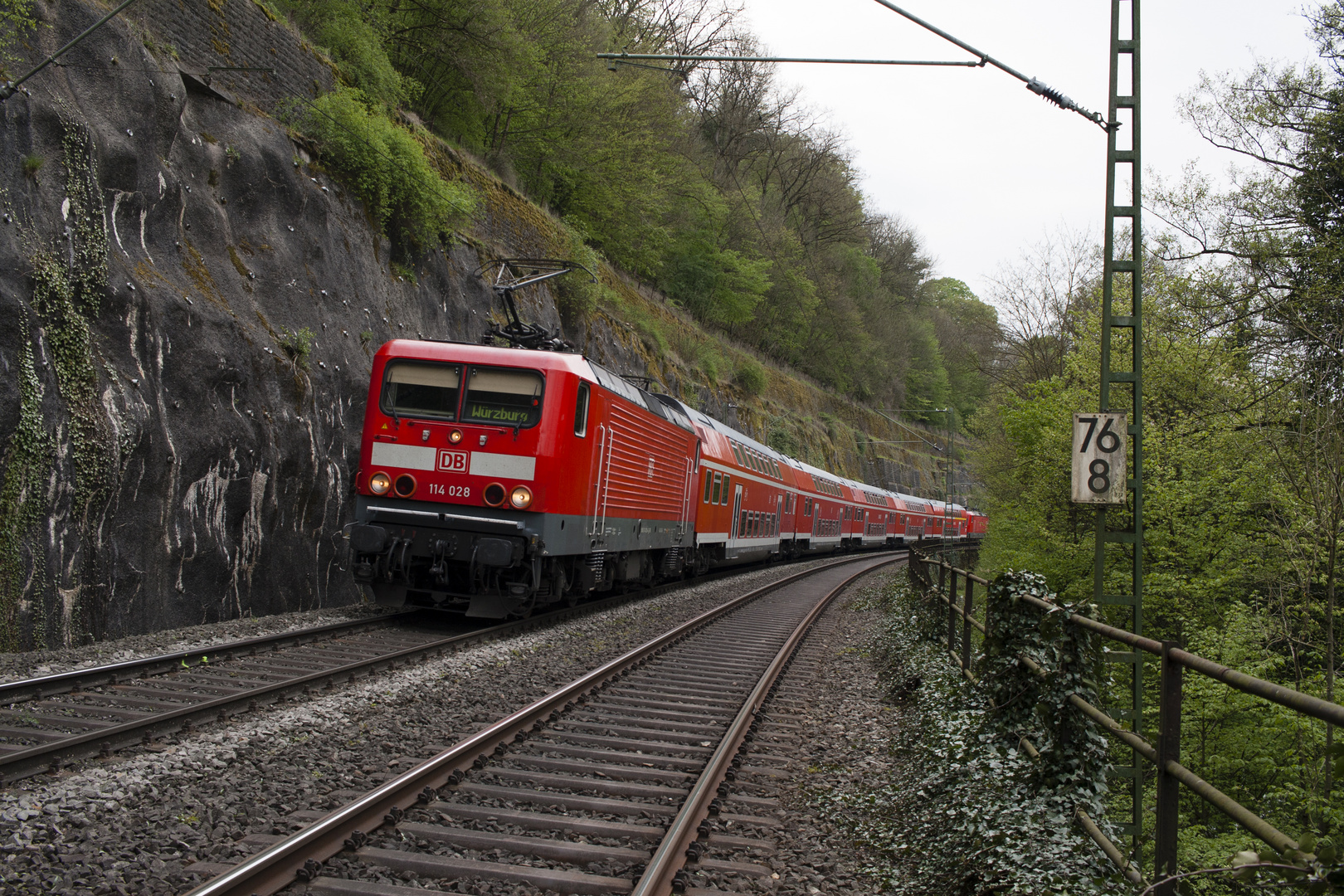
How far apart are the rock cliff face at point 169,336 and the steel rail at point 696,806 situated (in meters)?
6.45

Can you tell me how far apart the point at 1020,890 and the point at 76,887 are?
3.80 m

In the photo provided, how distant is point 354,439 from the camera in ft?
46.6

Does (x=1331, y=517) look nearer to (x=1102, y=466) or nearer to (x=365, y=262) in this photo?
(x=1102, y=466)

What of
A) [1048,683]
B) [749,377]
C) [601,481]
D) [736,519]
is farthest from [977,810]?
[749,377]

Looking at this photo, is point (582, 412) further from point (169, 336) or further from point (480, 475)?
point (169, 336)

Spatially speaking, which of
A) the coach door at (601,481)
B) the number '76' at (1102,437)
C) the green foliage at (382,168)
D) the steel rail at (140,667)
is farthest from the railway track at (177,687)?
the green foliage at (382,168)

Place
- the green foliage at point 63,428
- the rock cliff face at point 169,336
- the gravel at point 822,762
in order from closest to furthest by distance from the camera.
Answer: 1. the gravel at point 822,762
2. the green foliage at point 63,428
3. the rock cliff face at point 169,336

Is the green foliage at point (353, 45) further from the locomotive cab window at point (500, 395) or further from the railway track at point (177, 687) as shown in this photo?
the railway track at point (177, 687)

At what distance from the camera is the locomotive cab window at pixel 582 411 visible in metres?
11.2

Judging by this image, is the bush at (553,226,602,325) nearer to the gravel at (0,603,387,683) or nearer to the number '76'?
the gravel at (0,603,387,683)

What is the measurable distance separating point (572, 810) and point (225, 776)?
1948 millimetres

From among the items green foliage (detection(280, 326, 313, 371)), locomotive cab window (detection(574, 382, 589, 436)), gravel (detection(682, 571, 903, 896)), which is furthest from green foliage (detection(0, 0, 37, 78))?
gravel (detection(682, 571, 903, 896))

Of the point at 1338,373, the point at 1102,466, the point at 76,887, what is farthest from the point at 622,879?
the point at 1338,373

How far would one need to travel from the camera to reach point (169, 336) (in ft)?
34.9
